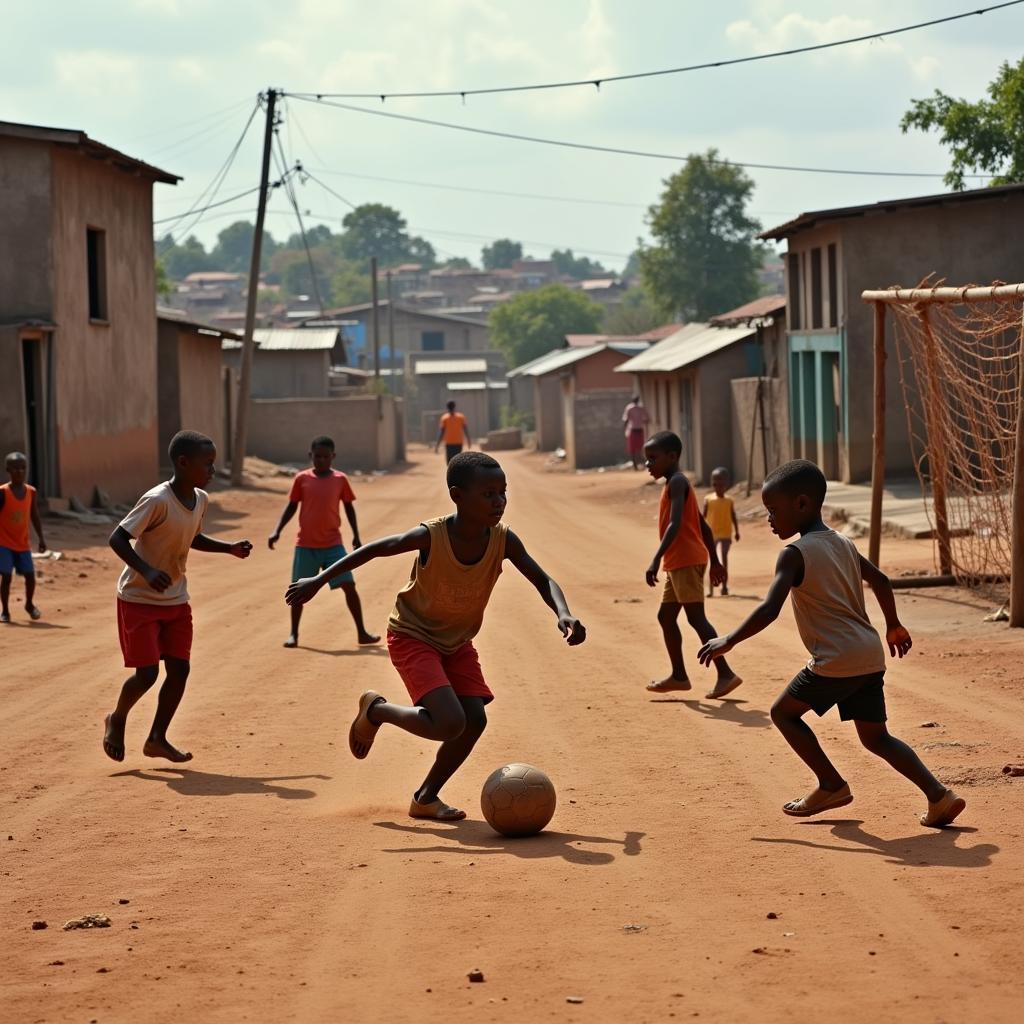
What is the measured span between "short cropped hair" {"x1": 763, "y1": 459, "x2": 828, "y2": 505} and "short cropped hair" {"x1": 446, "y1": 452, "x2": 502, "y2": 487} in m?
1.15

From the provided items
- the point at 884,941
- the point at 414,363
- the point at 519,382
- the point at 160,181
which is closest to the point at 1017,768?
the point at 884,941

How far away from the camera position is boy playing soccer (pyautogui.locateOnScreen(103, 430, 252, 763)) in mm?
7875

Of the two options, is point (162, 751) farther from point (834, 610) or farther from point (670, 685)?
point (834, 610)

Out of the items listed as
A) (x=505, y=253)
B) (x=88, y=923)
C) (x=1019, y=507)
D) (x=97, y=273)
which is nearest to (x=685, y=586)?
(x=1019, y=507)

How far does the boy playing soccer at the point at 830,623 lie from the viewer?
20.1ft

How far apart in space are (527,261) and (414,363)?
9080 centimetres

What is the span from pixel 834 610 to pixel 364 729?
7.03ft

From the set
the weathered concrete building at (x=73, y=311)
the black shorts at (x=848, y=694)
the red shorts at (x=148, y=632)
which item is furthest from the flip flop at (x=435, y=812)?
the weathered concrete building at (x=73, y=311)

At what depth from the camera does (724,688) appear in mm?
9516

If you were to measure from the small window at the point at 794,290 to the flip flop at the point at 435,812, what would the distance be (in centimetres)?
2447

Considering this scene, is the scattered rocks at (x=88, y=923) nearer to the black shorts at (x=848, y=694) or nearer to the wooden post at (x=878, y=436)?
the black shorts at (x=848, y=694)

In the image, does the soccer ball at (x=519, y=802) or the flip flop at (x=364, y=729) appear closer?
the soccer ball at (x=519, y=802)

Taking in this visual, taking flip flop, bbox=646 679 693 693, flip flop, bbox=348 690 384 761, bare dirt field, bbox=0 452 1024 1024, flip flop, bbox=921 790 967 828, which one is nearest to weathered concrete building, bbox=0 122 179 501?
bare dirt field, bbox=0 452 1024 1024

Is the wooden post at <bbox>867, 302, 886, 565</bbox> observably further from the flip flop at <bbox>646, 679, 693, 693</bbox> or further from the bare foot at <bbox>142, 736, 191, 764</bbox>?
the bare foot at <bbox>142, 736, 191, 764</bbox>
